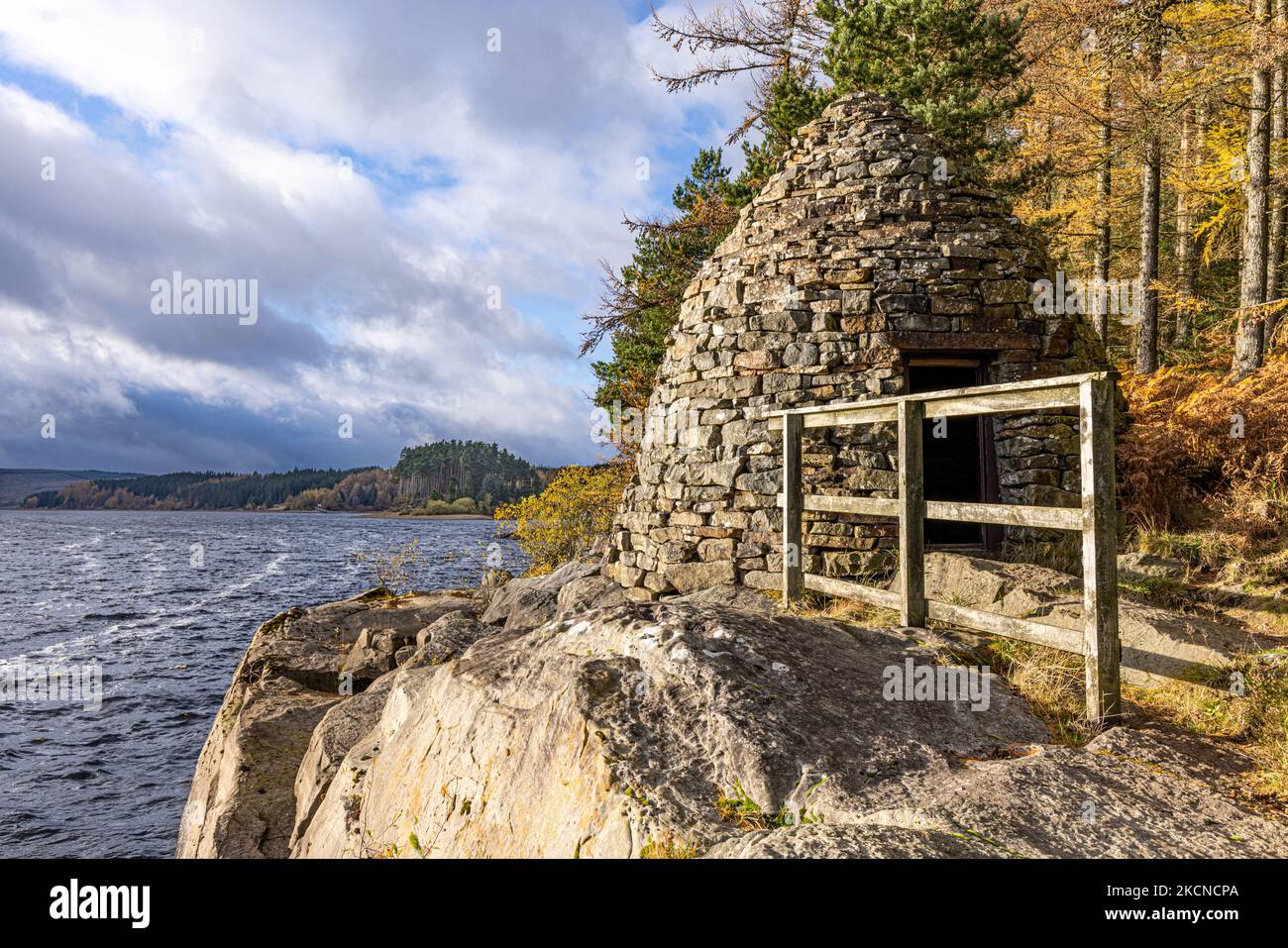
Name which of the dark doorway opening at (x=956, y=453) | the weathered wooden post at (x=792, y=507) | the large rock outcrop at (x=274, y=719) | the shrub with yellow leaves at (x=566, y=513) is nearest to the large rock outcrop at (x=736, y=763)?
the weathered wooden post at (x=792, y=507)

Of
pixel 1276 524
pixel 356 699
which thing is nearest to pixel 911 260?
pixel 1276 524

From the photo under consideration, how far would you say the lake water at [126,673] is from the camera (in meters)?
11.7

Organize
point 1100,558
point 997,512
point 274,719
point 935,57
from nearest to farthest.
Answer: point 1100,558, point 997,512, point 274,719, point 935,57

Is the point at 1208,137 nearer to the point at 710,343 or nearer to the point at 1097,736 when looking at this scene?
the point at 710,343

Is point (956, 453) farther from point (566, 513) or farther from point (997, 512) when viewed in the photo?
point (566, 513)

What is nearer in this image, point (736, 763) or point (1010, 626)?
point (736, 763)

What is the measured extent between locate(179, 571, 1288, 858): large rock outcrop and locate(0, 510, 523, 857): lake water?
9.14 m

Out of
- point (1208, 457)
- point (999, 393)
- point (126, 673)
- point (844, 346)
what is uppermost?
point (844, 346)

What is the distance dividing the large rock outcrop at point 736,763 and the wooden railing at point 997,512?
0.37m

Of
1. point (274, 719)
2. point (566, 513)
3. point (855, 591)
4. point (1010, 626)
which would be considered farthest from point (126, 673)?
point (1010, 626)

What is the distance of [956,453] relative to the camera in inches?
356

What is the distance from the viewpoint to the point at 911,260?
7.96 m

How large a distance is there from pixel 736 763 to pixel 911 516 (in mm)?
2948

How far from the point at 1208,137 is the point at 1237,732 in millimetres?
16593
